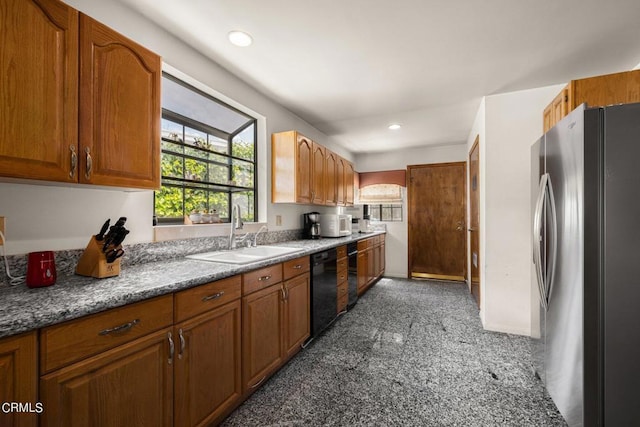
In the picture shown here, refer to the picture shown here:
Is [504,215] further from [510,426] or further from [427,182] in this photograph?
[427,182]

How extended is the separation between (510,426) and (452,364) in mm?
642

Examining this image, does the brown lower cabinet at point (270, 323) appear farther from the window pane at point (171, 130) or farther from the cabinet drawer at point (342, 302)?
the window pane at point (171, 130)

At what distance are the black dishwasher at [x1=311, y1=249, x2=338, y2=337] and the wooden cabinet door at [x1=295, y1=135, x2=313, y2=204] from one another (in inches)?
27.2

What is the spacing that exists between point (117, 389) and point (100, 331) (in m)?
0.25

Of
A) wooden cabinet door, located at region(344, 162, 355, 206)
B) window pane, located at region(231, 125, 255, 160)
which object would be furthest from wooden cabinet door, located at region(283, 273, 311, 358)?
wooden cabinet door, located at region(344, 162, 355, 206)

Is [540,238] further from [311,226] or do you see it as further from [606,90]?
[311,226]

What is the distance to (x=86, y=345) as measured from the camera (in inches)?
37.4

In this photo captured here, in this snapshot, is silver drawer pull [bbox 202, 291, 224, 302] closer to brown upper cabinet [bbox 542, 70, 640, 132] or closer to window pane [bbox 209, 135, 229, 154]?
window pane [bbox 209, 135, 229, 154]

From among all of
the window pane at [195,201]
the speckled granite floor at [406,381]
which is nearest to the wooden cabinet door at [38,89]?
the window pane at [195,201]

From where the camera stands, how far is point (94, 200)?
1.52m

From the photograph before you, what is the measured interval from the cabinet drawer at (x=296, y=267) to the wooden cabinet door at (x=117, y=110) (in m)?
1.02

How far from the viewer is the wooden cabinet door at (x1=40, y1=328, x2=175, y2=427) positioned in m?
0.88

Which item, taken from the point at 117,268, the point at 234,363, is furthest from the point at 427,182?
the point at 117,268

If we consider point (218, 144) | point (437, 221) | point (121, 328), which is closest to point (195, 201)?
point (218, 144)
